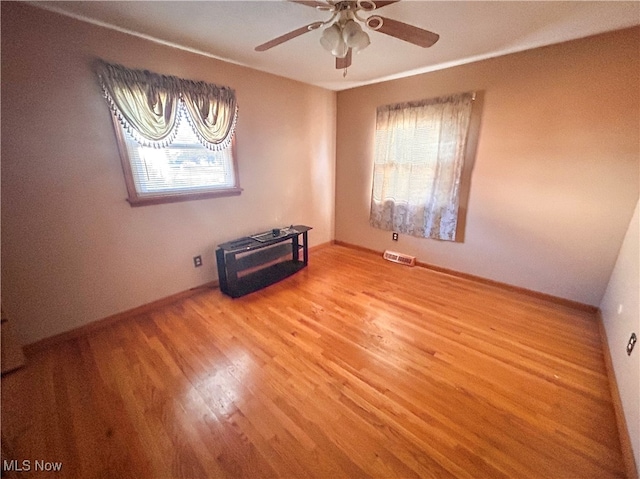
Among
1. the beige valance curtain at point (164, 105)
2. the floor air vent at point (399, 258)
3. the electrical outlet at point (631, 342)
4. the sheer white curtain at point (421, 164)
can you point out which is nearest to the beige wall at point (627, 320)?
the electrical outlet at point (631, 342)

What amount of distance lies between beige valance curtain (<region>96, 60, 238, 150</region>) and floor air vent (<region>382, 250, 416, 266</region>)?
247 cm

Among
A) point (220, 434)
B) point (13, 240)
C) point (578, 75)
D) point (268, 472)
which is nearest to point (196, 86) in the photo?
point (13, 240)

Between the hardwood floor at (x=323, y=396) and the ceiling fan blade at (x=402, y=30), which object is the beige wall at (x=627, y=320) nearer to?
the hardwood floor at (x=323, y=396)

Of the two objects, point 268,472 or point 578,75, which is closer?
point 268,472

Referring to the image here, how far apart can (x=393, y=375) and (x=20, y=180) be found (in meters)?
2.78

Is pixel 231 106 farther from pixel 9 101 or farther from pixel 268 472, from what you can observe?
pixel 268 472

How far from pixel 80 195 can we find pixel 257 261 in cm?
164

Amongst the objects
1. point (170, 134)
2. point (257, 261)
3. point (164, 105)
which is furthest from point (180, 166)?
point (257, 261)

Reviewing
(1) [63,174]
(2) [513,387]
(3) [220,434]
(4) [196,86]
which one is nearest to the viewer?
(3) [220,434]

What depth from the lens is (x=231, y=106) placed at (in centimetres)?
255

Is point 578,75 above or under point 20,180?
above

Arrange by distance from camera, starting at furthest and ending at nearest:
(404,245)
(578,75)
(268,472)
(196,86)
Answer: (404,245)
(196,86)
(578,75)
(268,472)

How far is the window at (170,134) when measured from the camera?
197cm

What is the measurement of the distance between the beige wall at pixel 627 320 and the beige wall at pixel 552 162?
0.68 feet
